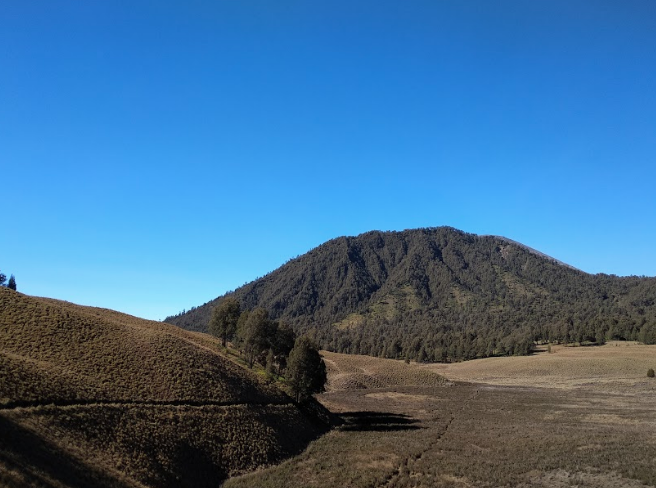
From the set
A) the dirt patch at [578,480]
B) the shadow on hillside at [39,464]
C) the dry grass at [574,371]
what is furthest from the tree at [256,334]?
the dry grass at [574,371]

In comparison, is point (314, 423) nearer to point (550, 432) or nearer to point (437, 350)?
point (550, 432)

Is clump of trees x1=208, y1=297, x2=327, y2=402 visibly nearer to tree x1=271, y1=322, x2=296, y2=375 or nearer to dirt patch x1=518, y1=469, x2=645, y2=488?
tree x1=271, y1=322, x2=296, y2=375

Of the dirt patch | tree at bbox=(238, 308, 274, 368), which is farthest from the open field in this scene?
tree at bbox=(238, 308, 274, 368)

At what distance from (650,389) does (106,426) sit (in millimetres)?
98157

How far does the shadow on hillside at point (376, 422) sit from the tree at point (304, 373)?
21.0 feet

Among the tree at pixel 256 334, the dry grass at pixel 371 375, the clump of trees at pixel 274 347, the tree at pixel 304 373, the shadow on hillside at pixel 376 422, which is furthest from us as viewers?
the dry grass at pixel 371 375

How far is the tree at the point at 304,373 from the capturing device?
5519cm

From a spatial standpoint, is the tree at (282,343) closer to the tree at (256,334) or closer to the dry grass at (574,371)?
the tree at (256,334)

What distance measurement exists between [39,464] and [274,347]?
160 ft

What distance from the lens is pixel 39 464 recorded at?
858 inches

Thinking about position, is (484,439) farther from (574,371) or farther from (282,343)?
(574,371)

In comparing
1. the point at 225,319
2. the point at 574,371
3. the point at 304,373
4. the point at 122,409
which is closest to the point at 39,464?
the point at 122,409

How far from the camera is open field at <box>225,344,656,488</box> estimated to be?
3139 centimetres

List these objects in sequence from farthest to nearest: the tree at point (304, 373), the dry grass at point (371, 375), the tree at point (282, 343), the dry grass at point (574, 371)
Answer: the dry grass at point (371, 375), the dry grass at point (574, 371), the tree at point (282, 343), the tree at point (304, 373)
